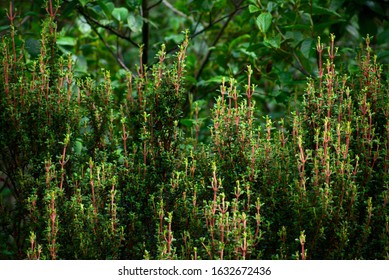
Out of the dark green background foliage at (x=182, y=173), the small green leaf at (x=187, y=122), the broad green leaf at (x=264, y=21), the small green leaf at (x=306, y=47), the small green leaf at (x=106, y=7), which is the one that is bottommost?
the dark green background foliage at (x=182, y=173)

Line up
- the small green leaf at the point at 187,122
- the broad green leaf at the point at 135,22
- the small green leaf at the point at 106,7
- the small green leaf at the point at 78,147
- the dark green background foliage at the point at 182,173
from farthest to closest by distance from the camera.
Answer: the broad green leaf at the point at 135,22 → the small green leaf at the point at 106,7 → the small green leaf at the point at 187,122 → the small green leaf at the point at 78,147 → the dark green background foliage at the point at 182,173

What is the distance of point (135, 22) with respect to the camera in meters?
4.12

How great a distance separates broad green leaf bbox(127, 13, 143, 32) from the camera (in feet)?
13.3

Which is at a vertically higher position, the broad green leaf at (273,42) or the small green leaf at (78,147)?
the broad green leaf at (273,42)

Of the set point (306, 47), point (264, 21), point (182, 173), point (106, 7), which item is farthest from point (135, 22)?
point (182, 173)

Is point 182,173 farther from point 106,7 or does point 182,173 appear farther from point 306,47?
point 106,7

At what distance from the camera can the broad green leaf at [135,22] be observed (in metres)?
4.06

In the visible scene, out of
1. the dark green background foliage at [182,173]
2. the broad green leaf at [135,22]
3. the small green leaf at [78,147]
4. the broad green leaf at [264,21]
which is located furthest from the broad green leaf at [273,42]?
the small green leaf at [78,147]

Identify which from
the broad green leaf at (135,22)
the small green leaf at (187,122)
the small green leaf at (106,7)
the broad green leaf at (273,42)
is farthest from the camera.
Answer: the broad green leaf at (135,22)

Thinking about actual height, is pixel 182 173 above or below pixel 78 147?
below

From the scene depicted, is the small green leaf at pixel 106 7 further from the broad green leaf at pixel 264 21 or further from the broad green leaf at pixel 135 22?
the broad green leaf at pixel 264 21

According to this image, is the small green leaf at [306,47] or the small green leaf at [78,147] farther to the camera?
the small green leaf at [306,47]

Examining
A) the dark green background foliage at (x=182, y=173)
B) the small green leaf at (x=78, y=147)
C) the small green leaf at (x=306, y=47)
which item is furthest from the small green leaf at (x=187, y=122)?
the small green leaf at (x=306, y=47)

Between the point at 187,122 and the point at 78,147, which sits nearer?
the point at 78,147
